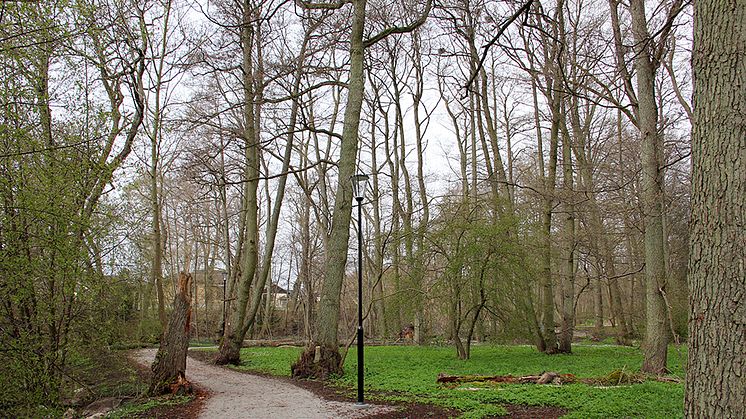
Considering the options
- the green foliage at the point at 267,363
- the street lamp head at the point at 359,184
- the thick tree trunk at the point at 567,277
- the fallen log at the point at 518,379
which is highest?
the street lamp head at the point at 359,184

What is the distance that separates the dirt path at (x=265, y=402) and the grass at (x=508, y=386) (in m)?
0.90

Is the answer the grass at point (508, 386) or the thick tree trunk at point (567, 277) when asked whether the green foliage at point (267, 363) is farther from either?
the thick tree trunk at point (567, 277)

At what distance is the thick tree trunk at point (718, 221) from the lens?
3.40 m

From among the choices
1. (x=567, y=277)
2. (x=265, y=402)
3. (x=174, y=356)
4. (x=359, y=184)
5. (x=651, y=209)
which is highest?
(x=359, y=184)

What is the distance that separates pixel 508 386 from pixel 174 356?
570cm

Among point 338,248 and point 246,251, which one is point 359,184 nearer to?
point 338,248

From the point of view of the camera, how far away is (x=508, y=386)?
8.39 meters

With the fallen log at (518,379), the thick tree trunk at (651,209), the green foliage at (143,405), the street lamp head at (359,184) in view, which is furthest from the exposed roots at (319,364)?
the thick tree trunk at (651,209)

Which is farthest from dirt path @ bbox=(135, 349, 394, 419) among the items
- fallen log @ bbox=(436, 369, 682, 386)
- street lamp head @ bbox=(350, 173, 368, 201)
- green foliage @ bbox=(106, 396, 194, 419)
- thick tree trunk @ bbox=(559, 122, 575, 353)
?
thick tree trunk @ bbox=(559, 122, 575, 353)

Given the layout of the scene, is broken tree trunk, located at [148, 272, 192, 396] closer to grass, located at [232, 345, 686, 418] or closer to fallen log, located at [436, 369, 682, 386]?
grass, located at [232, 345, 686, 418]

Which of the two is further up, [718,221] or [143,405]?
[718,221]

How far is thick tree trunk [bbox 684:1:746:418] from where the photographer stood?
134 inches

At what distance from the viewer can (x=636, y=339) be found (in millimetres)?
21562

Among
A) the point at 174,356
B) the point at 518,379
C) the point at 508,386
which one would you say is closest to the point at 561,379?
the point at 518,379
